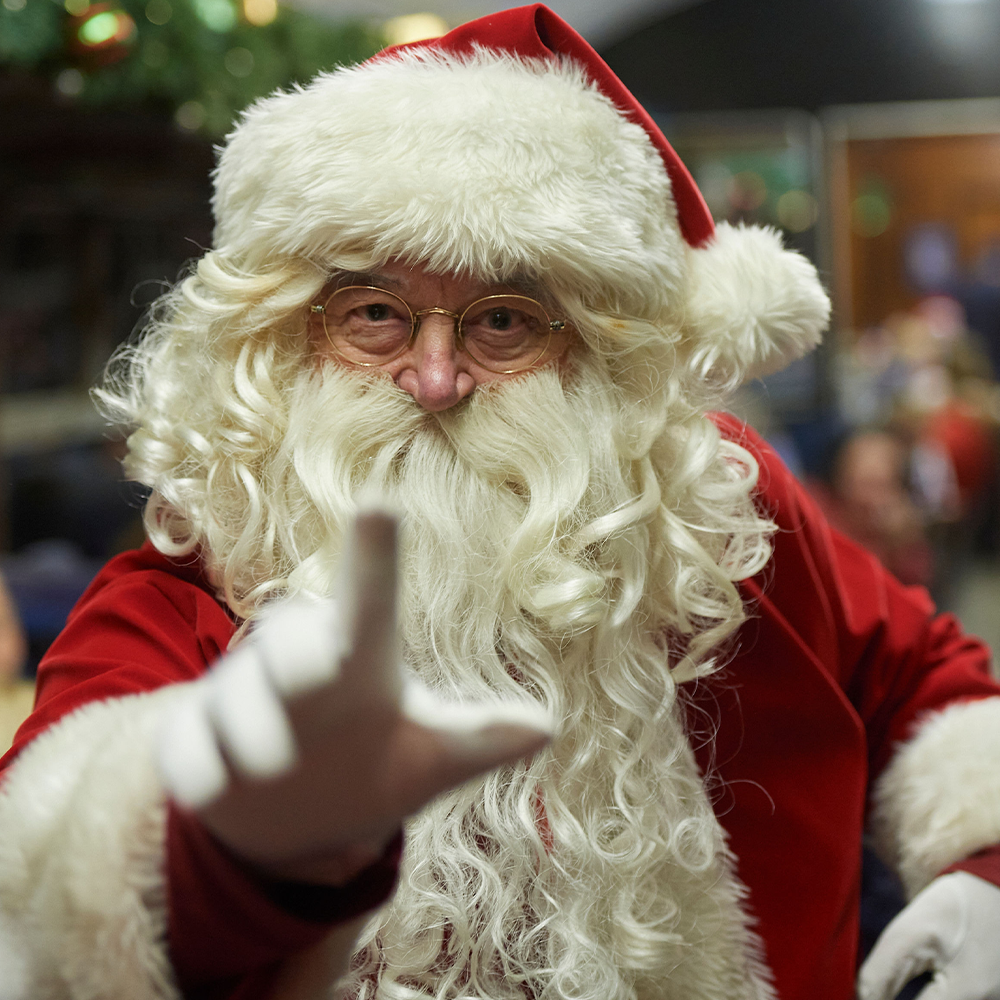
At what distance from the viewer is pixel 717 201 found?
5559mm

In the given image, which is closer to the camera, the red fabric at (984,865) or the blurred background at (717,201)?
the red fabric at (984,865)

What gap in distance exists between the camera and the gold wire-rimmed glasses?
3.77 feet

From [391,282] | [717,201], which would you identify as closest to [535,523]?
[391,282]

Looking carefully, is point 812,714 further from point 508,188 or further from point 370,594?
point 370,594

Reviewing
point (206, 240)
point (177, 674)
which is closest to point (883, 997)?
point (177, 674)

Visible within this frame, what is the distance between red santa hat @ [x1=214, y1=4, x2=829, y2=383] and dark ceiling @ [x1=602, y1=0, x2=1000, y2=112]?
5.24 meters

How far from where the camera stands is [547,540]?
44.6 inches

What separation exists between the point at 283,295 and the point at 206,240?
11.5ft

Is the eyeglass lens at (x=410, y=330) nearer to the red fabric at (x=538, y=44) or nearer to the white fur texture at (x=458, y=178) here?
the white fur texture at (x=458, y=178)

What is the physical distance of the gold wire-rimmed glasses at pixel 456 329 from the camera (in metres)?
1.15

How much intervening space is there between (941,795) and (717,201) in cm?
474

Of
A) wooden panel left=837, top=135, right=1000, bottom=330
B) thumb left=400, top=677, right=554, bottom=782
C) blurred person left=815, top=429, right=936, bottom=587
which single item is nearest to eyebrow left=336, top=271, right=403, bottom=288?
thumb left=400, top=677, right=554, bottom=782

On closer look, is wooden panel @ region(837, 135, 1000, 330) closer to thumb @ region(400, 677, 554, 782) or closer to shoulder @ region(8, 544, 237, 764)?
shoulder @ region(8, 544, 237, 764)

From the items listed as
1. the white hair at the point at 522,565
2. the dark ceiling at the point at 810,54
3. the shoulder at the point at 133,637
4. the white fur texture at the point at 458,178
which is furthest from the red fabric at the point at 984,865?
the dark ceiling at the point at 810,54
